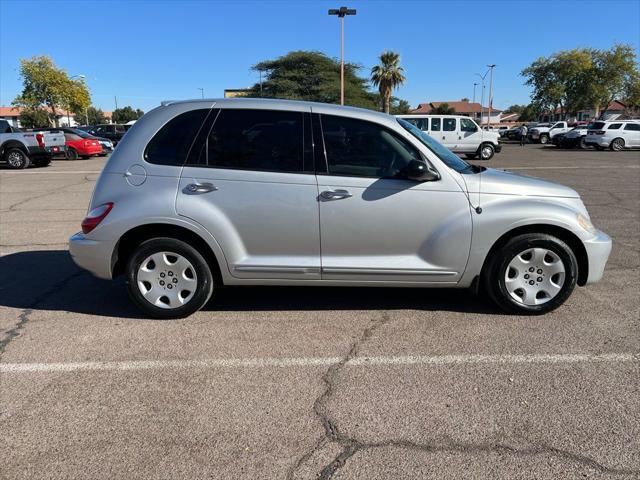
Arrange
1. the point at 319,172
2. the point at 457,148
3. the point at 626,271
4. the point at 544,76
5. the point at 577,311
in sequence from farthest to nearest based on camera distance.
Result: the point at 544,76
the point at 457,148
the point at 626,271
the point at 577,311
the point at 319,172

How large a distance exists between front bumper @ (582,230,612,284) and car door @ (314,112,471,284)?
41.2 inches

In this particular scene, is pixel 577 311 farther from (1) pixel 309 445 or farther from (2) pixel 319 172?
(1) pixel 309 445

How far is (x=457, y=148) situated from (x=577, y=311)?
1980cm

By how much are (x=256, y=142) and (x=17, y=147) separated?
60.1ft

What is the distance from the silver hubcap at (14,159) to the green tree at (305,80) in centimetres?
3493

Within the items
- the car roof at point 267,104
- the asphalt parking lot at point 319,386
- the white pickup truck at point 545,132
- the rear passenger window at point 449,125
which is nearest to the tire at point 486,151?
the rear passenger window at point 449,125

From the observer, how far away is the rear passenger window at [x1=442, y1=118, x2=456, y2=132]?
75.5 ft

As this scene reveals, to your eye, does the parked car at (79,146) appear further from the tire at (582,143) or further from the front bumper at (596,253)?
the tire at (582,143)

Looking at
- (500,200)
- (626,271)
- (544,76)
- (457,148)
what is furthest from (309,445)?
(544,76)

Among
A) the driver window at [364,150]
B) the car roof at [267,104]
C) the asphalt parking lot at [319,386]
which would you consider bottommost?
the asphalt parking lot at [319,386]

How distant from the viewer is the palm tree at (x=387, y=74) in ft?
193

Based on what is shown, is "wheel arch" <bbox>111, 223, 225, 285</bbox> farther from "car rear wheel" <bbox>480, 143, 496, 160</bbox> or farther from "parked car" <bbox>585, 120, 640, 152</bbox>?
"parked car" <bbox>585, 120, 640, 152</bbox>

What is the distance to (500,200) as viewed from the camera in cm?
417

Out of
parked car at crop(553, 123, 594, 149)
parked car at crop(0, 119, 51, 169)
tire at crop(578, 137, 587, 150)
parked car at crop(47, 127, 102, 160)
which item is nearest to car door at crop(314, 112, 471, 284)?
parked car at crop(0, 119, 51, 169)
